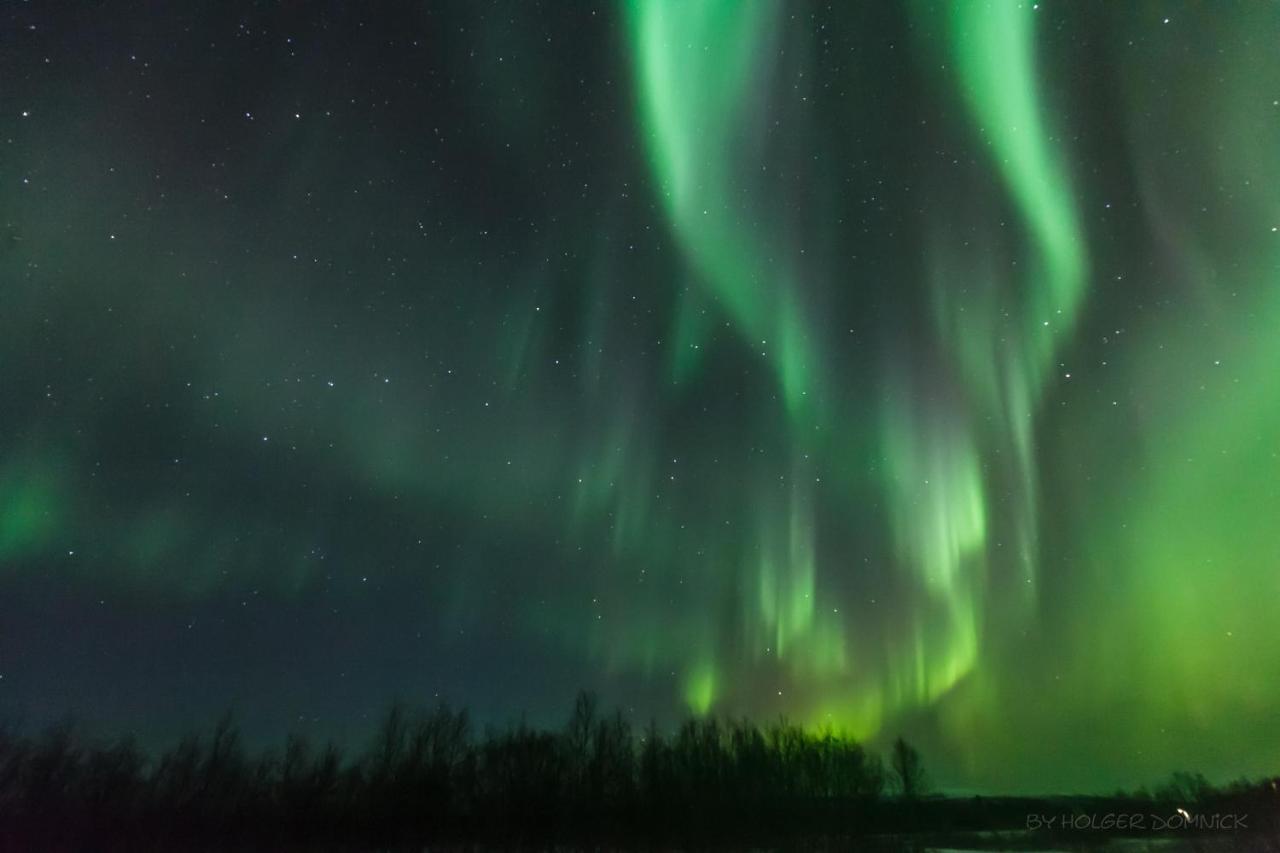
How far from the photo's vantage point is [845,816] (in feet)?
150

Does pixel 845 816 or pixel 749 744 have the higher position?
pixel 749 744

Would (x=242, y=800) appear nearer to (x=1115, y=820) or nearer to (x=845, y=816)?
(x=845, y=816)

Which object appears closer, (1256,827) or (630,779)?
(1256,827)

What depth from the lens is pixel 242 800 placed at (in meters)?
33.3

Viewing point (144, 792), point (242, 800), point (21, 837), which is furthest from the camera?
point (242, 800)

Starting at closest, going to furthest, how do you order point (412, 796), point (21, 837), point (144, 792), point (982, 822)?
point (21, 837) < point (144, 792) < point (412, 796) < point (982, 822)

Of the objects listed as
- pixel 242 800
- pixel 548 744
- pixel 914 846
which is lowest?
pixel 914 846

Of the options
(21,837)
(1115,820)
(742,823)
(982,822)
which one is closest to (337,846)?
(21,837)

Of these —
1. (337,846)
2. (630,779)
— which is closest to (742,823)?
(630,779)

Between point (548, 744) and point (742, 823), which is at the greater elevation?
point (548, 744)

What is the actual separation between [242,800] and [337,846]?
479 centimetres

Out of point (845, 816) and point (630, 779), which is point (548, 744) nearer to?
point (630, 779)

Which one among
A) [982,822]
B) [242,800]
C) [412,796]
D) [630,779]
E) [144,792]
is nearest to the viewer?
[144,792]

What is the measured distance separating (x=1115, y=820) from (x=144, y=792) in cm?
4070
